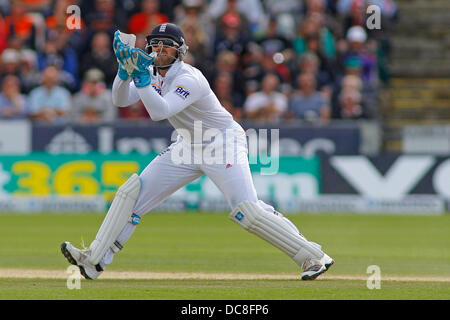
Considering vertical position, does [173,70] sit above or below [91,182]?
below

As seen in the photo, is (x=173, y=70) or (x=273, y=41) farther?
(x=273, y=41)

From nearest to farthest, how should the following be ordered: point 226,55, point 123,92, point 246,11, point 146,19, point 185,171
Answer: point 123,92 → point 185,171 → point 226,55 → point 146,19 → point 246,11

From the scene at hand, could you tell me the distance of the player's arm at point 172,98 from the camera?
802cm

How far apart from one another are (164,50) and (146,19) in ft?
35.9

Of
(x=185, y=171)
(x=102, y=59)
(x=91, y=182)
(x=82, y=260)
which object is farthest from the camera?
(x=102, y=59)

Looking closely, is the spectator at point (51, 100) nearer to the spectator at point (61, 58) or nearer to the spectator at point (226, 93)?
the spectator at point (61, 58)

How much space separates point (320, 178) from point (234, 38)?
3.40 metres

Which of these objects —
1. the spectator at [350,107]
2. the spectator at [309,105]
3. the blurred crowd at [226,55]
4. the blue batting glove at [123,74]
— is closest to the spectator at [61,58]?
the blurred crowd at [226,55]

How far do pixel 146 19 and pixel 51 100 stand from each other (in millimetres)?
2519

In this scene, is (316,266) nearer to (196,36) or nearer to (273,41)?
(196,36)

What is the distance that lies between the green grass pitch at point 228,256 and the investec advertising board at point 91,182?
448 millimetres

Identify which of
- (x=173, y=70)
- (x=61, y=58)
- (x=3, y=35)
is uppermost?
(x=3, y=35)

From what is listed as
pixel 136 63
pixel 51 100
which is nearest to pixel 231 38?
pixel 51 100

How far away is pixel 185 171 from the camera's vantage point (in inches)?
347
